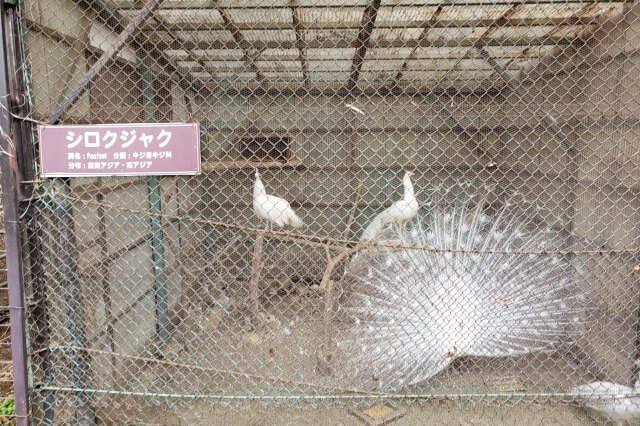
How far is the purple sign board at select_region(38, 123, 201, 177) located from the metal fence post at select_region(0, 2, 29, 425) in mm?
114

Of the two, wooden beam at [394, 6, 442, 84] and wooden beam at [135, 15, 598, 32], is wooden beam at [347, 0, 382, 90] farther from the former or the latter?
wooden beam at [394, 6, 442, 84]

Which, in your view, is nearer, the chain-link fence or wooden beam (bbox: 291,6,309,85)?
the chain-link fence

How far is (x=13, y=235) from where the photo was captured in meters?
1.87

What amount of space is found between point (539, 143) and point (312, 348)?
10.8ft

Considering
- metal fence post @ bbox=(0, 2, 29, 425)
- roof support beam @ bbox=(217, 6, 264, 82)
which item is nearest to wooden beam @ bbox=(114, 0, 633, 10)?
roof support beam @ bbox=(217, 6, 264, 82)

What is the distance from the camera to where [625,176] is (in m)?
3.15

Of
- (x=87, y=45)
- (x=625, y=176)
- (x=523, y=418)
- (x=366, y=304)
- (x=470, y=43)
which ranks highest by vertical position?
(x=470, y=43)

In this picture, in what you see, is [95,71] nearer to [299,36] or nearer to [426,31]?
[299,36]

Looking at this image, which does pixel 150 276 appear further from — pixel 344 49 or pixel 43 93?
pixel 344 49

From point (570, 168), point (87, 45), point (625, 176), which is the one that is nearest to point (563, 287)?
point (625, 176)

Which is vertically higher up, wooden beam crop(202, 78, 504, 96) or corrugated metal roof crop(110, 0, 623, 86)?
wooden beam crop(202, 78, 504, 96)

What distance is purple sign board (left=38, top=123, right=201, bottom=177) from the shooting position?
1.89 meters

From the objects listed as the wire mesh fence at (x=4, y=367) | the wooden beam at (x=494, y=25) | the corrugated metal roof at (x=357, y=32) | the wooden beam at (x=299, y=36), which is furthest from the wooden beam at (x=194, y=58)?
the wooden beam at (x=494, y=25)

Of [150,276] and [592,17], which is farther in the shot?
[150,276]
